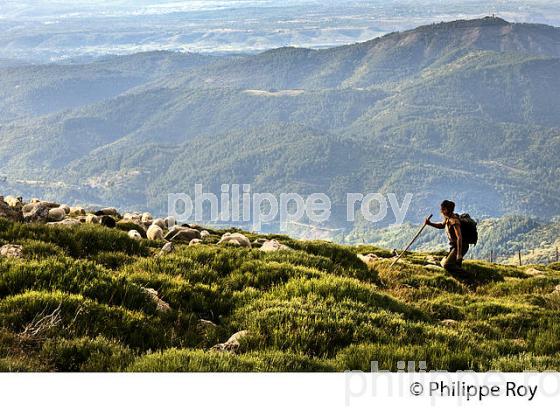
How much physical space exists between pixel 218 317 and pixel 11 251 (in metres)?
4.15

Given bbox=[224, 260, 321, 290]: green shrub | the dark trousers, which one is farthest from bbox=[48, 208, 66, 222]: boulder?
the dark trousers

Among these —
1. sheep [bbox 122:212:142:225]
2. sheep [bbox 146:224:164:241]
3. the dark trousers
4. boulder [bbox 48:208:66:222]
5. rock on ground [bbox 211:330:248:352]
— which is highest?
rock on ground [bbox 211:330:248:352]

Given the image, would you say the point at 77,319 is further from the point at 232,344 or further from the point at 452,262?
the point at 452,262

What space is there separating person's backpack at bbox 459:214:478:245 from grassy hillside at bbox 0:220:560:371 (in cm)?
380

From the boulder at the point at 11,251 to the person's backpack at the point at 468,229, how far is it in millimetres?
11981

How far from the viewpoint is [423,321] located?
12.7 metres

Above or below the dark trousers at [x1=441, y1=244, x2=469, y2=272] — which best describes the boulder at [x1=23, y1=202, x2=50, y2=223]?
above

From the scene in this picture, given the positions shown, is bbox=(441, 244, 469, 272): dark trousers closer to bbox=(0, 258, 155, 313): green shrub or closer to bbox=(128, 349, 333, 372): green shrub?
bbox=(0, 258, 155, 313): green shrub

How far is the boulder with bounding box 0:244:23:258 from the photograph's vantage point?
12.4m

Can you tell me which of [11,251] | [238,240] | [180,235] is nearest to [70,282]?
[11,251]

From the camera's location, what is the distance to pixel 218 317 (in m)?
11.4

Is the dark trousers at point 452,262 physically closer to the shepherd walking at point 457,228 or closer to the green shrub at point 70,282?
the shepherd walking at point 457,228

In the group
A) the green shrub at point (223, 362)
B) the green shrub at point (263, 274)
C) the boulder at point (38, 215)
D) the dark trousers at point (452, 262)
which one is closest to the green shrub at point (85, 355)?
the green shrub at point (223, 362)
